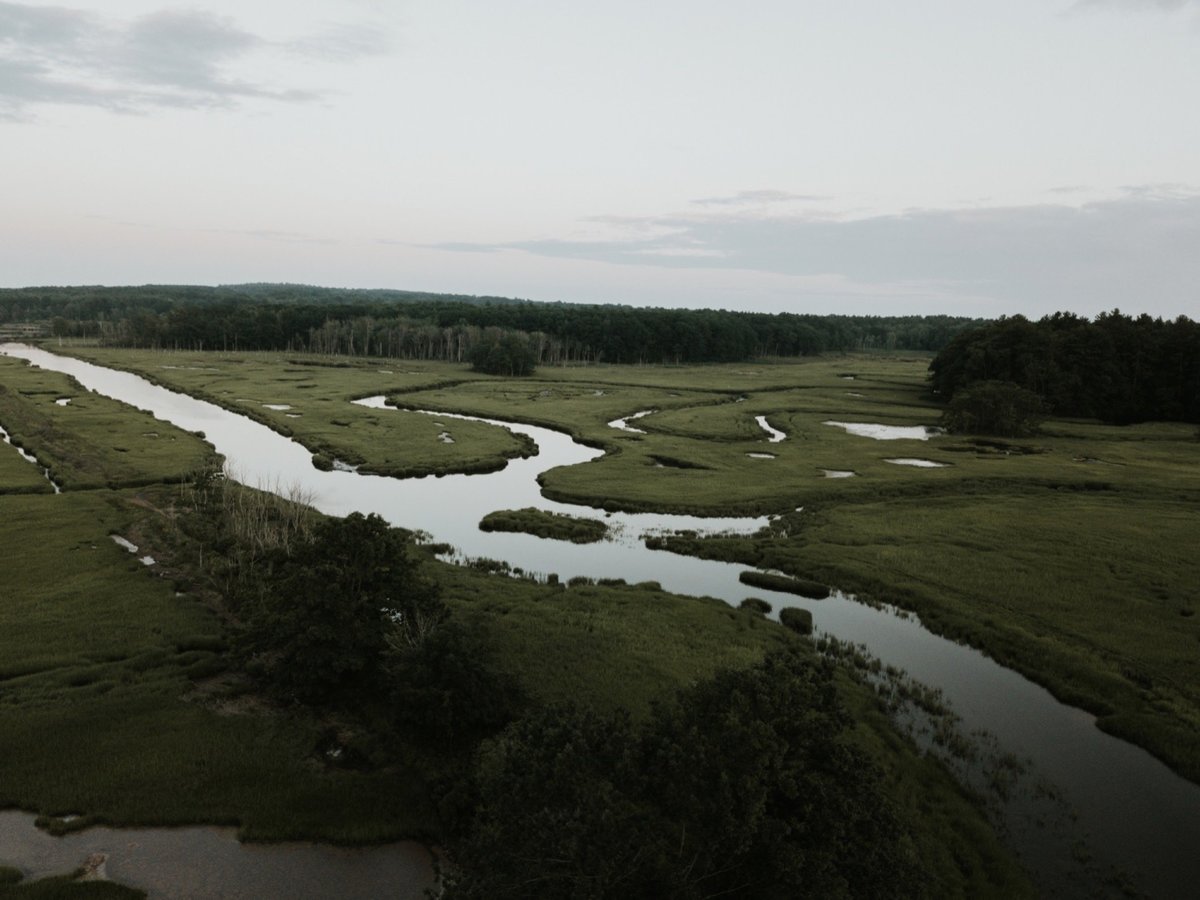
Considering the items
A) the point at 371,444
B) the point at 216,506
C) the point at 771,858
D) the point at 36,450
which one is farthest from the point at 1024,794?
the point at 36,450

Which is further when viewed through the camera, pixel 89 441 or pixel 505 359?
pixel 505 359

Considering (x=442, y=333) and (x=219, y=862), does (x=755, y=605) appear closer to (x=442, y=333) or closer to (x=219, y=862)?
(x=219, y=862)

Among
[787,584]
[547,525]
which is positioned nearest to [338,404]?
[547,525]

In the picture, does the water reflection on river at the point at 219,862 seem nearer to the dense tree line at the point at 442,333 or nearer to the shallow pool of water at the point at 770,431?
the shallow pool of water at the point at 770,431

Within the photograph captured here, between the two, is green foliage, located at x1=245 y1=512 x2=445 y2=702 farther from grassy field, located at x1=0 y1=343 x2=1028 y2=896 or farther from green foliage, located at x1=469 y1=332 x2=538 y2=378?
green foliage, located at x1=469 y1=332 x2=538 y2=378

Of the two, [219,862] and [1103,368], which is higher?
[1103,368]

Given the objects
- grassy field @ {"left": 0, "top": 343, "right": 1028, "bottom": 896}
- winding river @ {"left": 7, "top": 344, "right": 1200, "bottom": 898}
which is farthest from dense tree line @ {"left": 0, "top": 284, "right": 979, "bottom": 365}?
grassy field @ {"left": 0, "top": 343, "right": 1028, "bottom": 896}

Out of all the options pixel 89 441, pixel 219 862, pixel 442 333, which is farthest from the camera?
pixel 442 333
